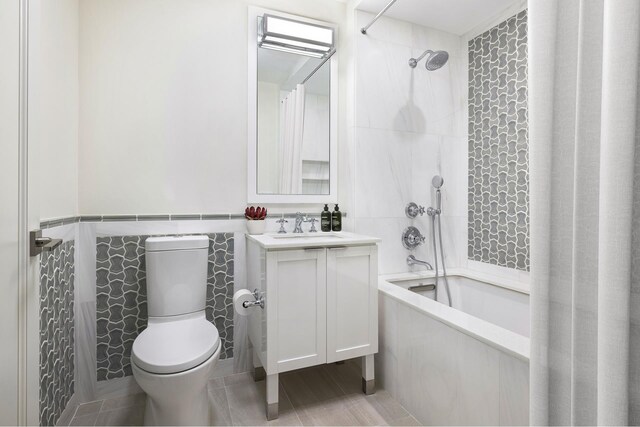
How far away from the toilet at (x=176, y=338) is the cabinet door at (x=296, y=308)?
313mm

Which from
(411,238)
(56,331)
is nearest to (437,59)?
(411,238)

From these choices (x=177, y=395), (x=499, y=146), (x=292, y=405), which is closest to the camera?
(x=177, y=395)

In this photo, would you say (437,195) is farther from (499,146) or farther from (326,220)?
(326,220)

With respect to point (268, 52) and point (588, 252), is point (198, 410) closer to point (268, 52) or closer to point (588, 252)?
point (588, 252)

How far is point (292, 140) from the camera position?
226 cm

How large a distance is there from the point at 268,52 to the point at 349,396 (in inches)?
90.2

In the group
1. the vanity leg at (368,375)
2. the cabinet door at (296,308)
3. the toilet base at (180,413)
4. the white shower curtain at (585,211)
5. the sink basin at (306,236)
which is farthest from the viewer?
the sink basin at (306,236)

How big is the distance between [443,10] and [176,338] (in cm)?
274

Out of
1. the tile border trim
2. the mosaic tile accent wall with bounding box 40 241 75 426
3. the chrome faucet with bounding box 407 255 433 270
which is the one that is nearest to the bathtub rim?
the chrome faucet with bounding box 407 255 433 270

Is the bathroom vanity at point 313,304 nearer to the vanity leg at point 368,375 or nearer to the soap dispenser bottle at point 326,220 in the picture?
the vanity leg at point 368,375

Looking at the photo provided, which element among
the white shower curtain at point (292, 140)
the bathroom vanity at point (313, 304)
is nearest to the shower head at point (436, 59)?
the white shower curtain at point (292, 140)

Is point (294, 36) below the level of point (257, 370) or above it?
above

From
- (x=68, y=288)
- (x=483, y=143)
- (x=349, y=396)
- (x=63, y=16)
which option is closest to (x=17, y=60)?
(x=63, y=16)

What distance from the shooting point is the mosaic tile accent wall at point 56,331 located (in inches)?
51.8
